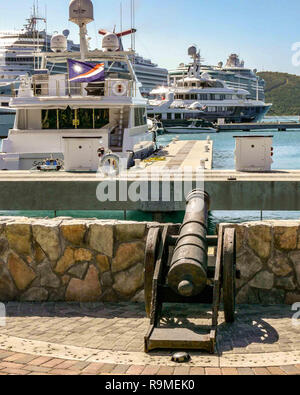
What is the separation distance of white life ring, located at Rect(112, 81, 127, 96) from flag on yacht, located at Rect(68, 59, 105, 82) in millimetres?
627

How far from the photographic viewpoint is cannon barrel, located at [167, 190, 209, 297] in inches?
212

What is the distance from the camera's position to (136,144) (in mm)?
25828

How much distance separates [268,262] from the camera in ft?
20.7

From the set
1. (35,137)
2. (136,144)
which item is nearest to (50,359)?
(35,137)

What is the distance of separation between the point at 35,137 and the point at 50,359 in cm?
1896

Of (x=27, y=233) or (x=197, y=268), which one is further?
(x=27, y=233)

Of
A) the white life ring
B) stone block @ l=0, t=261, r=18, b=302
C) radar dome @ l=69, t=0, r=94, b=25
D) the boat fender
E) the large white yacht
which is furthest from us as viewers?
the large white yacht

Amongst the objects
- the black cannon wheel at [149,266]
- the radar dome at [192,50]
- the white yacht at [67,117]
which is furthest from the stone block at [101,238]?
the radar dome at [192,50]

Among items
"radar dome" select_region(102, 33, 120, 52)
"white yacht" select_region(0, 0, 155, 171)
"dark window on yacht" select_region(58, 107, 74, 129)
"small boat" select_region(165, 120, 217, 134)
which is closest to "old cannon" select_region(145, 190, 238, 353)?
"white yacht" select_region(0, 0, 155, 171)

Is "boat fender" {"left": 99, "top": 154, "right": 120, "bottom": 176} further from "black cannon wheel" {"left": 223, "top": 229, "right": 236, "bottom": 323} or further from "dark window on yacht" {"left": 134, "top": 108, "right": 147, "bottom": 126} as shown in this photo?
"dark window on yacht" {"left": 134, "top": 108, "right": 147, "bottom": 126}

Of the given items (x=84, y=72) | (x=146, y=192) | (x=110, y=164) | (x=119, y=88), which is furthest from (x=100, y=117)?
(x=146, y=192)

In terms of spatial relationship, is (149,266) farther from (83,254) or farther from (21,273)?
(21,273)

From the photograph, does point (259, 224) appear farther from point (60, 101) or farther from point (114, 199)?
point (60, 101)

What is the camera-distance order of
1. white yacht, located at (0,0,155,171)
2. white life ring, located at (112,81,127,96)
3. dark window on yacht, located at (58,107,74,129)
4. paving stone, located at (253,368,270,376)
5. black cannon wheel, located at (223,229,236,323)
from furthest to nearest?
white life ring, located at (112,81,127,96) → dark window on yacht, located at (58,107,74,129) → white yacht, located at (0,0,155,171) → black cannon wheel, located at (223,229,236,323) → paving stone, located at (253,368,270,376)
